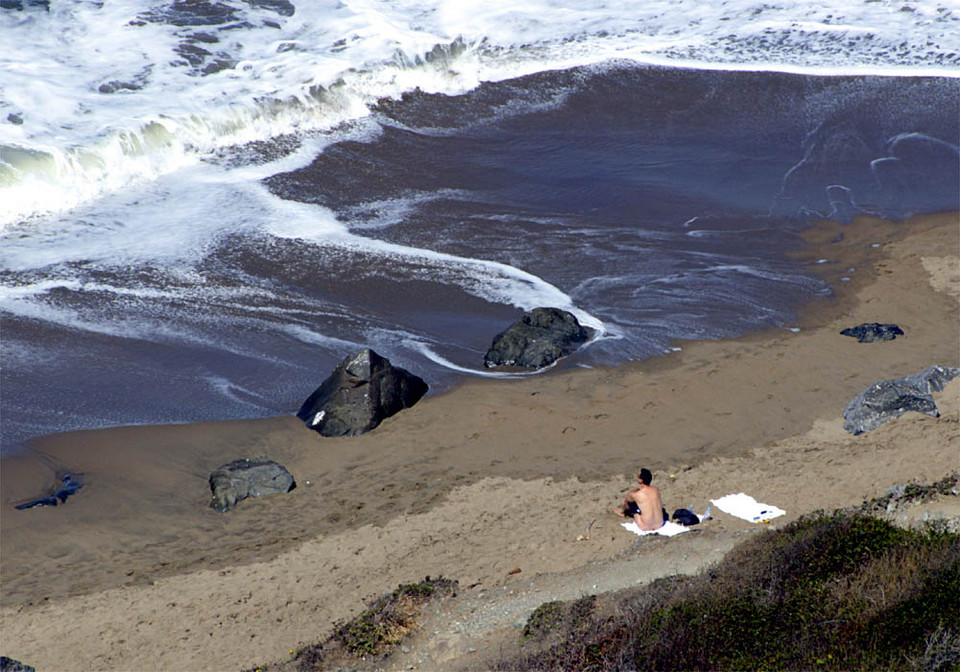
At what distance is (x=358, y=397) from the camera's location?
11.7 meters

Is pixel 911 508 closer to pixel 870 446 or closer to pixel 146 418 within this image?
pixel 870 446

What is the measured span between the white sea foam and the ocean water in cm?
8

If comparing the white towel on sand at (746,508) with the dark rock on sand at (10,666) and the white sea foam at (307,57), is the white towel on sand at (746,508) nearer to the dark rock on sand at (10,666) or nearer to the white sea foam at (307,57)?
the dark rock on sand at (10,666)

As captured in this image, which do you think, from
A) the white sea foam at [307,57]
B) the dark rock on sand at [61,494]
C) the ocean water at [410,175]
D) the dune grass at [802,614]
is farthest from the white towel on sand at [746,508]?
the white sea foam at [307,57]

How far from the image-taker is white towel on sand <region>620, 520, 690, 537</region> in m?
9.56

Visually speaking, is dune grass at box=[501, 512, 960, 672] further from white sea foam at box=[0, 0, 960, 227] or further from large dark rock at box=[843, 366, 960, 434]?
white sea foam at box=[0, 0, 960, 227]

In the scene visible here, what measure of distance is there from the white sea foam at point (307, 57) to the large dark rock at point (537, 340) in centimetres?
835

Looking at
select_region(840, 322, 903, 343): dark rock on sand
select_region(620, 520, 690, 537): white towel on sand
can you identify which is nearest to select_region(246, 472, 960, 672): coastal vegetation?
select_region(620, 520, 690, 537): white towel on sand

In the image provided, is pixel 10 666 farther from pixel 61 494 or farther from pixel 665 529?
pixel 665 529

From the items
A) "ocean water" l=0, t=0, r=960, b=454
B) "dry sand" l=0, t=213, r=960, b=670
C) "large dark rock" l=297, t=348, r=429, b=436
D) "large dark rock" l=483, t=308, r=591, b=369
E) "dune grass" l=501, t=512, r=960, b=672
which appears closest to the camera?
"dune grass" l=501, t=512, r=960, b=672

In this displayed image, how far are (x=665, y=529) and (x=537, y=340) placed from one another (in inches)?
156

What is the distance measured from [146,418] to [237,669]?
14.3 ft

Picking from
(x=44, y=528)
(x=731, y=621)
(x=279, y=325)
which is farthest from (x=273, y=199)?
(x=731, y=621)

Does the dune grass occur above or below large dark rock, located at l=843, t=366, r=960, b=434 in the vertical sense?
above
